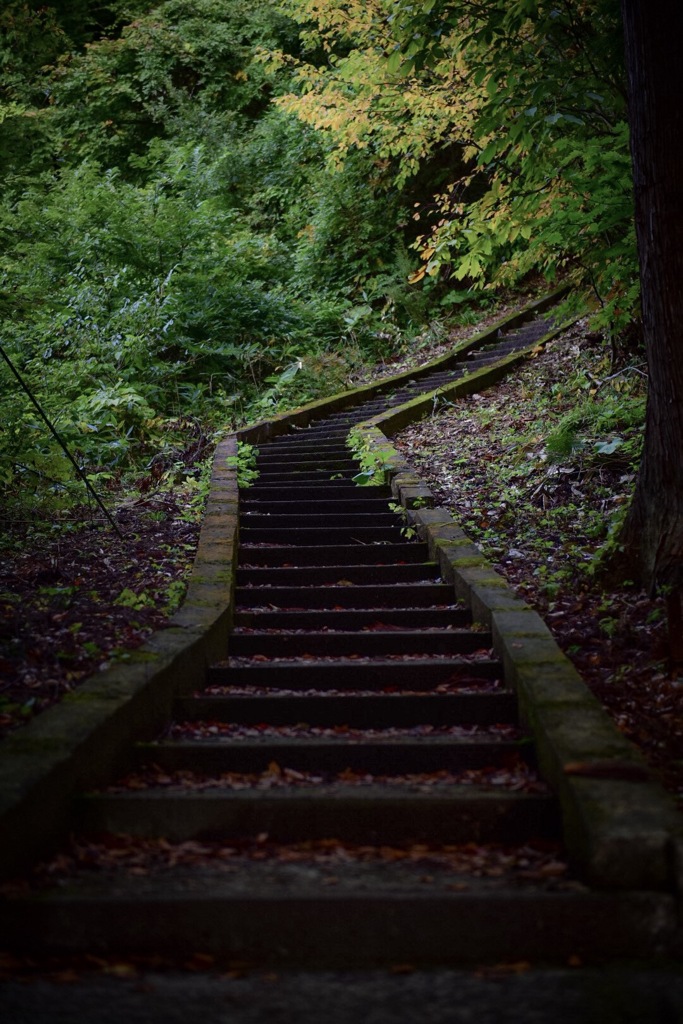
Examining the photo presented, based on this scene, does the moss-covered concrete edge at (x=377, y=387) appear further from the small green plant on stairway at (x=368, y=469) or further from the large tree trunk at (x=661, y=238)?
the large tree trunk at (x=661, y=238)

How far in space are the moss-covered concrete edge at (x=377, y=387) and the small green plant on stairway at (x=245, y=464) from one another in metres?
0.92

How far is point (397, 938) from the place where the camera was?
237cm

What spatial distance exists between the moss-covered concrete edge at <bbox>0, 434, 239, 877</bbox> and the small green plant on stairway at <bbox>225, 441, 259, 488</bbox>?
296cm

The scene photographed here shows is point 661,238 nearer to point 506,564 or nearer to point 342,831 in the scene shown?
point 506,564

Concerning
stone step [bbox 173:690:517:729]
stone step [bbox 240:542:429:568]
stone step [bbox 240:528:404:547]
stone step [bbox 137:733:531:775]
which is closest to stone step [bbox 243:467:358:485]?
stone step [bbox 240:528:404:547]

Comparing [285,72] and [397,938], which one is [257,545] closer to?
[397,938]

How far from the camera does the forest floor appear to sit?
146 inches

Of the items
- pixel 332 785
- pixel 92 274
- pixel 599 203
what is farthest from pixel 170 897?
pixel 92 274

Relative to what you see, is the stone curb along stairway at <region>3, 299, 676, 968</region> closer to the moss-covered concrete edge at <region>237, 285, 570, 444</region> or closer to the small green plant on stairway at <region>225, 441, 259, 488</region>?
the small green plant on stairway at <region>225, 441, 259, 488</region>

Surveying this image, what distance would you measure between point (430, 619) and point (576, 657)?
1.04m

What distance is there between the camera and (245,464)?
830cm

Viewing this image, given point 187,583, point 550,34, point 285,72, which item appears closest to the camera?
point 187,583

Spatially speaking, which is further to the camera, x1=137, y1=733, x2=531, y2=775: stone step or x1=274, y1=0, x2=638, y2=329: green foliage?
x1=274, y1=0, x2=638, y2=329: green foliage

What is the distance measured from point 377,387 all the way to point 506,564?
304 inches
